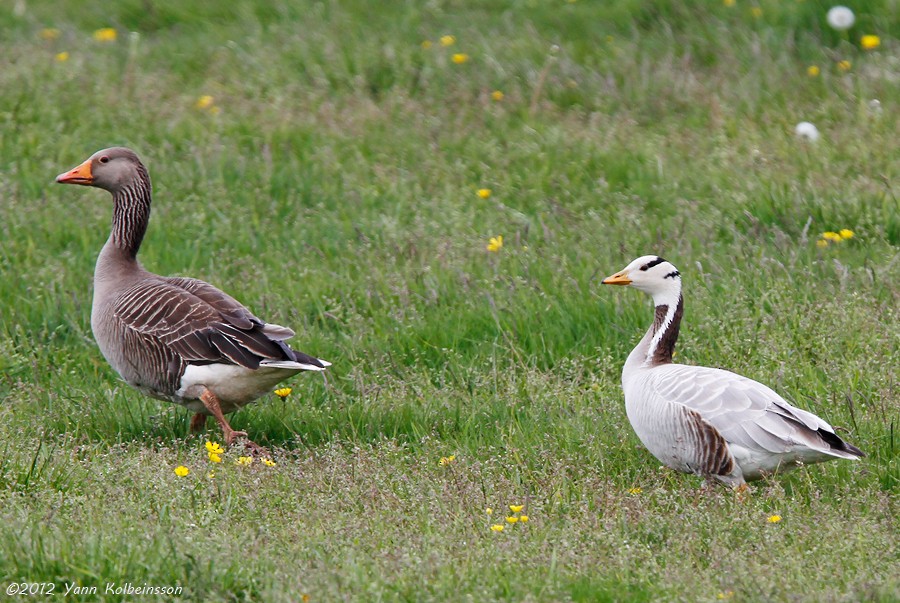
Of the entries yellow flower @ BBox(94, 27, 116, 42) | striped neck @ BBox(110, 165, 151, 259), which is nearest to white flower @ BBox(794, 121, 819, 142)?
striped neck @ BBox(110, 165, 151, 259)

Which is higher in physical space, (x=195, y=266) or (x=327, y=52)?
(x=327, y=52)

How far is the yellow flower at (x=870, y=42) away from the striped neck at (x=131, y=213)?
6317mm

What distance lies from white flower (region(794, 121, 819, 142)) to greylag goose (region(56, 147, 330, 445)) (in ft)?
15.5

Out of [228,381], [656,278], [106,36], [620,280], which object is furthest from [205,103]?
[656,278]

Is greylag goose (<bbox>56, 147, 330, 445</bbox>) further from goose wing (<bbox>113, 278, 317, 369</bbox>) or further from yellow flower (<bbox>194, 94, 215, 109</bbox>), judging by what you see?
yellow flower (<bbox>194, 94, 215, 109</bbox>)

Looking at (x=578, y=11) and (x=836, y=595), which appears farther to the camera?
(x=578, y=11)

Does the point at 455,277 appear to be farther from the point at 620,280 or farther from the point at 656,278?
the point at 656,278

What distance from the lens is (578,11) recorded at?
11250 millimetres

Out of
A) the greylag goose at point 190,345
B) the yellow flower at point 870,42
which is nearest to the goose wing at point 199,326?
the greylag goose at point 190,345

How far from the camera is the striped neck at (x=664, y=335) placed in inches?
228

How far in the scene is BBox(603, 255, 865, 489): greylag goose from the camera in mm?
4926

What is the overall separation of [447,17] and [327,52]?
153 cm

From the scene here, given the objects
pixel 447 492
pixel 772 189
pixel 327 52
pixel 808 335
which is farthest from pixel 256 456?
pixel 327 52

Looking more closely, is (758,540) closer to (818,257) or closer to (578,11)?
(818,257)
